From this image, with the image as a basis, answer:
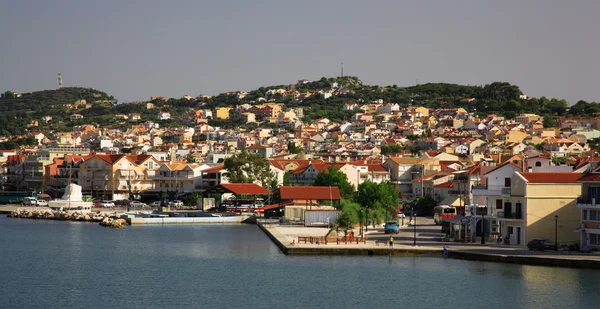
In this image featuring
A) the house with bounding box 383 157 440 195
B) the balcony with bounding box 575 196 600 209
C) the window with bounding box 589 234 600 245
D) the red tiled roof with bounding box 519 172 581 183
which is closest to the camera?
the balcony with bounding box 575 196 600 209

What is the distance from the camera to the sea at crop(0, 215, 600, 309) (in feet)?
104

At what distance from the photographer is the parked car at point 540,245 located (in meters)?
40.7

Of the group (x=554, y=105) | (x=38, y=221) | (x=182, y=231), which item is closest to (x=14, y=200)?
(x=38, y=221)

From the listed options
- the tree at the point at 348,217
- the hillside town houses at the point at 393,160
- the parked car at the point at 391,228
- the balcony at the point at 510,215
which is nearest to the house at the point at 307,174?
the hillside town houses at the point at 393,160

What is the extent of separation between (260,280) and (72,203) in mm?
45160

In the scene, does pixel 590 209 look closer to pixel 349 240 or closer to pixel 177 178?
pixel 349 240

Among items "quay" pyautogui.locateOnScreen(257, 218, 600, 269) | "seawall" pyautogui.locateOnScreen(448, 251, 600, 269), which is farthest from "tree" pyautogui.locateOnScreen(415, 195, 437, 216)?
"seawall" pyautogui.locateOnScreen(448, 251, 600, 269)

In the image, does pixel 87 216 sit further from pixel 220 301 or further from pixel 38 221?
pixel 220 301

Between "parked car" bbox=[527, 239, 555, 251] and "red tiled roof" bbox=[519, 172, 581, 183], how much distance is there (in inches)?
105

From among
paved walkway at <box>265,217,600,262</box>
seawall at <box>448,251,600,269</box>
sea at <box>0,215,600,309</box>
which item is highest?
paved walkway at <box>265,217,600,262</box>

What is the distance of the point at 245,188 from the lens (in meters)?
73.9

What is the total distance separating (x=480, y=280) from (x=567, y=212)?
829 cm

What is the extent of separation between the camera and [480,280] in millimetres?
35812

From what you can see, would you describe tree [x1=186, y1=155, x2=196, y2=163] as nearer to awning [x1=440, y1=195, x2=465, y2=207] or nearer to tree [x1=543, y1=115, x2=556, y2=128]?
awning [x1=440, y1=195, x2=465, y2=207]
